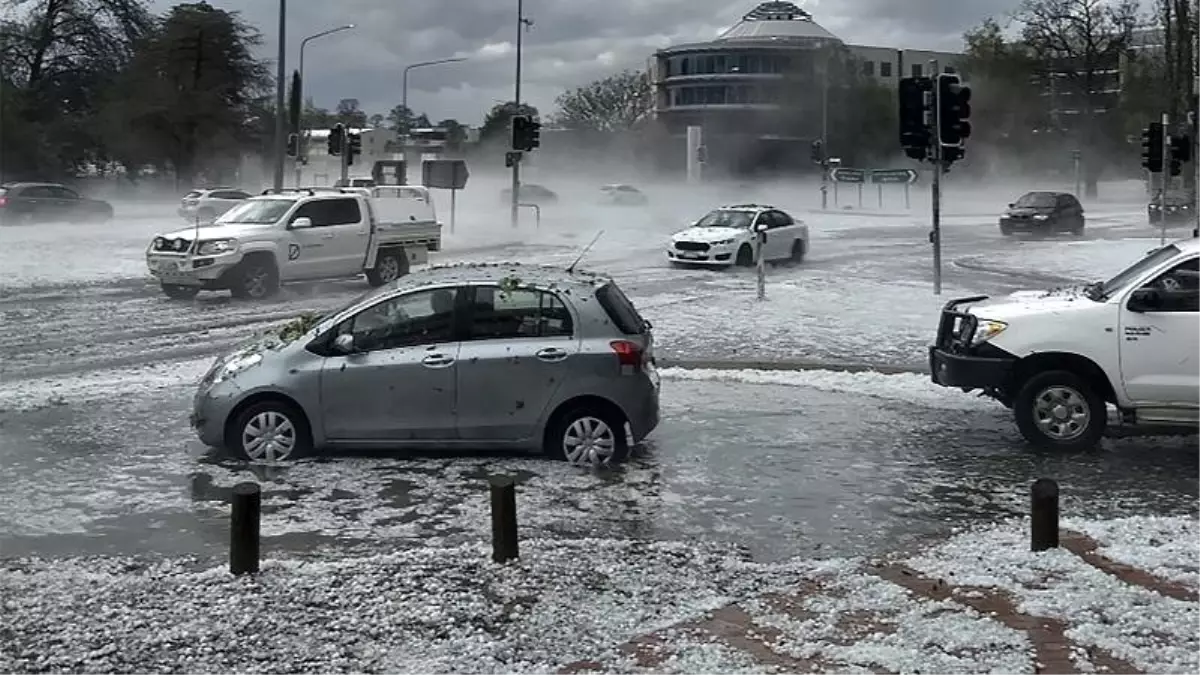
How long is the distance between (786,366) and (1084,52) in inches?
2463

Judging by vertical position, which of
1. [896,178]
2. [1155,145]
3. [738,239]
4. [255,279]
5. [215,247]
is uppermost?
[896,178]

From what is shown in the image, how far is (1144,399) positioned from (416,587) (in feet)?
20.3

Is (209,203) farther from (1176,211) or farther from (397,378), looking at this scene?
(1176,211)

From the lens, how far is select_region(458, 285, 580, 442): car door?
9.19 meters

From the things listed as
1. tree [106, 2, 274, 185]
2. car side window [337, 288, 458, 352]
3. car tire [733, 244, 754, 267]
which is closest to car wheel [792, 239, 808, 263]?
car tire [733, 244, 754, 267]

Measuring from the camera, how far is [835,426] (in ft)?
37.2

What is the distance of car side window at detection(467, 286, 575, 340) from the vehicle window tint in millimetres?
319

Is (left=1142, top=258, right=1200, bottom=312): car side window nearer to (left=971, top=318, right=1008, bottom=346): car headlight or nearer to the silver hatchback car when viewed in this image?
(left=971, top=318, right=1008, bottom=346): car headlight

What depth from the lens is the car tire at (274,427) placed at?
30.6 ft

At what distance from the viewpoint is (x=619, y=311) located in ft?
31.4

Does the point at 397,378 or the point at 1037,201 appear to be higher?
the point at 1037,201

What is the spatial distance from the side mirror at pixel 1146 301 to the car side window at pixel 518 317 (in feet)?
14.1

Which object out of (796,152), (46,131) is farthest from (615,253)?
(796,152)

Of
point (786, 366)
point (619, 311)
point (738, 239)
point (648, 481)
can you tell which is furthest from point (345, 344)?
point (738, 239)
